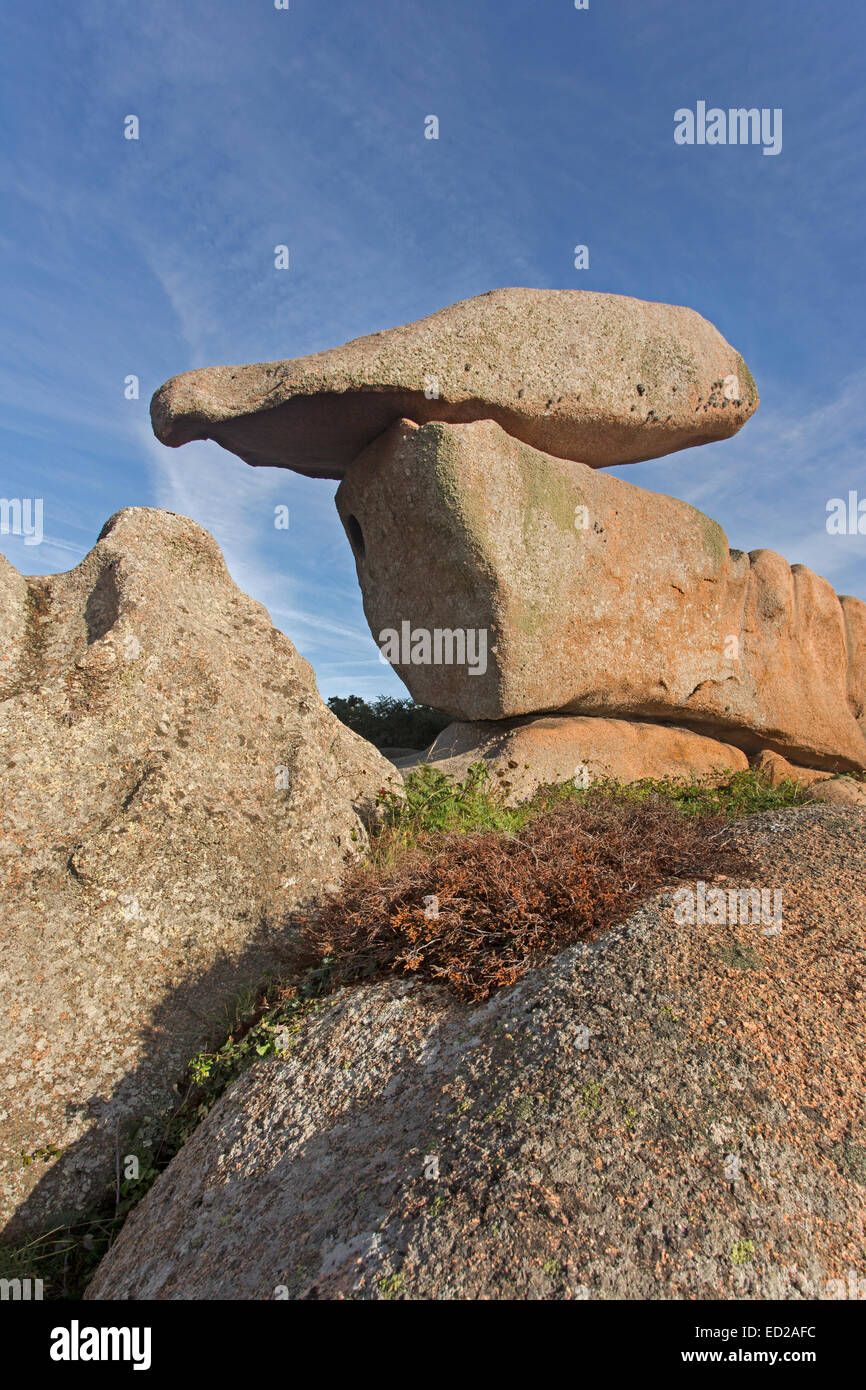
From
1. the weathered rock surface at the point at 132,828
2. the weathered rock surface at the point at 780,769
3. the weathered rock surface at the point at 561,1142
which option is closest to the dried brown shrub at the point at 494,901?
the weathered rock surface at the point at 561,1142

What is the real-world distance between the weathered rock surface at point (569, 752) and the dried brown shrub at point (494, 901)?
3995 mm

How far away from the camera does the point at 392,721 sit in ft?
45.8

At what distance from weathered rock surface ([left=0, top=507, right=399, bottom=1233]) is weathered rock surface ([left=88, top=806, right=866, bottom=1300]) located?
641 mm

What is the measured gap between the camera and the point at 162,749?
423 centimetres

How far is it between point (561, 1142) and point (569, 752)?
6.68 metres

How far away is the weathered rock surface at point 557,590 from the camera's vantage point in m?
7.91

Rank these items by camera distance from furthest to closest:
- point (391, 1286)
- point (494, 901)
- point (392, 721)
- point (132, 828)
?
point (392, 721) → point (132, 828) → point (494, 901) → point (391, 1286)

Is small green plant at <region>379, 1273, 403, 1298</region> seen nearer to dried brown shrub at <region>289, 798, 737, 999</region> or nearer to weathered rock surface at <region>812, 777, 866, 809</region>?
dried brown shrub at <region>289, 798, 737, 999</region>

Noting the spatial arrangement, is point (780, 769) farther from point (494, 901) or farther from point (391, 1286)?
point (391, 1286)

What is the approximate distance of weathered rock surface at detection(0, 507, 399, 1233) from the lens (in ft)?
11.2

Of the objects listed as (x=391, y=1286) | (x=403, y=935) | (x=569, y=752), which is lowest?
(x=391, y=1286)

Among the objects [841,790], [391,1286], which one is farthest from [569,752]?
[391,1286]

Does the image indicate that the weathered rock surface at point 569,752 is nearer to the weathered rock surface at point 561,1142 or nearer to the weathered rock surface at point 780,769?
the weathered rock surface at point 780,769
